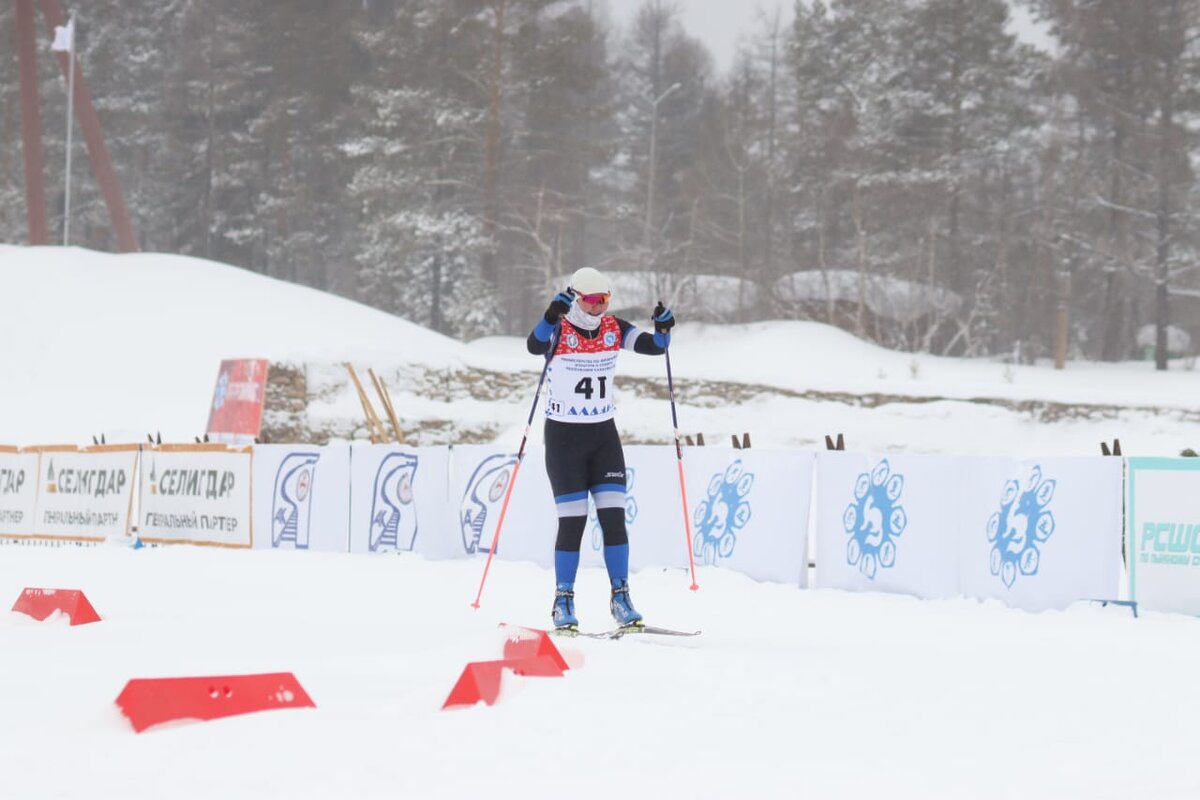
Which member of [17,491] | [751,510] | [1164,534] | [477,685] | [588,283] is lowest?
[17,491]

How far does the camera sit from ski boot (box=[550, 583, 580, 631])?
7512 mm

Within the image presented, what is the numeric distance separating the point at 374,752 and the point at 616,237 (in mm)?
47090

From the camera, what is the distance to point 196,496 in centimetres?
1717

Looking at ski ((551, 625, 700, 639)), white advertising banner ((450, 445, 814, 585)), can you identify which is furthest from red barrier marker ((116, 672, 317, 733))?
white advertising banner ((450, 445, 814, 585))

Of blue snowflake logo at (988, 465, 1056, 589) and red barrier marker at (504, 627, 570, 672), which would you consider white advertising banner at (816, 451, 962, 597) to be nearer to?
blue snowflake logo at (988, 465, 1056, 589)

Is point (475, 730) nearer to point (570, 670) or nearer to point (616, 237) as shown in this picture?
point (570, 670)

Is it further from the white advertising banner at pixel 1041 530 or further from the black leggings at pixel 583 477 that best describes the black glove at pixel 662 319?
the white advertising banner at pixel 1041 530

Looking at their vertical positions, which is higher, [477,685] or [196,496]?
[477,685]

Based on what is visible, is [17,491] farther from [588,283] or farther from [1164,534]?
[1164,534]

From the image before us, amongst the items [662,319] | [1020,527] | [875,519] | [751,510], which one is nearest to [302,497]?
[751,510]

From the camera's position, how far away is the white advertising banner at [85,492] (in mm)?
18062

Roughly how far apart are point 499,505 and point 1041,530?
5.70 m

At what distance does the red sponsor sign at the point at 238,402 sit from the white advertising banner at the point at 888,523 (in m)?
14.5

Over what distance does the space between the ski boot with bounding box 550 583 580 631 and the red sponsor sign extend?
56.6ft
